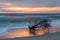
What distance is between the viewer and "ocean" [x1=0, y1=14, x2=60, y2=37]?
54.9 inches

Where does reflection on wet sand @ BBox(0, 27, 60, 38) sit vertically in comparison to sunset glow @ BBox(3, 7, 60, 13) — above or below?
below

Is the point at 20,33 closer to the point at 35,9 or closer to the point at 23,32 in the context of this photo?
the point at 23,32

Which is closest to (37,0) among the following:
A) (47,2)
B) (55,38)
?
(47,2)

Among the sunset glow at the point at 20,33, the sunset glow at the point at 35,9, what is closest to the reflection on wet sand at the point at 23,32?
the sunset glow at the point at 20,33

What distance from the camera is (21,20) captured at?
1.40m

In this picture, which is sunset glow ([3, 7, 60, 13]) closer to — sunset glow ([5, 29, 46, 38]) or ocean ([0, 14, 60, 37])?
ocean ([0, 14, 60, 37])

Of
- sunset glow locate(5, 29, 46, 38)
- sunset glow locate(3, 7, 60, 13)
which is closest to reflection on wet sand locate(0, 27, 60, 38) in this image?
sunset glow locate(5, 29, 46, 38)

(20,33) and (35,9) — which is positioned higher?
(35,9)

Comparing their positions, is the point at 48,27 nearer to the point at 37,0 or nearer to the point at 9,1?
the point at 37,0

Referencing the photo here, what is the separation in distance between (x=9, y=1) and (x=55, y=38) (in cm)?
42

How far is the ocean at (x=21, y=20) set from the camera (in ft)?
4.58

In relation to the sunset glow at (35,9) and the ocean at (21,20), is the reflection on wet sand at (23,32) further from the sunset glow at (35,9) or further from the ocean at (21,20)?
the sunset glow at (35,9)

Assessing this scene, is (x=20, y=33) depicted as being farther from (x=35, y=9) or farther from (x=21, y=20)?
(x=35, y=9)

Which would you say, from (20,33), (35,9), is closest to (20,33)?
(20,33)
